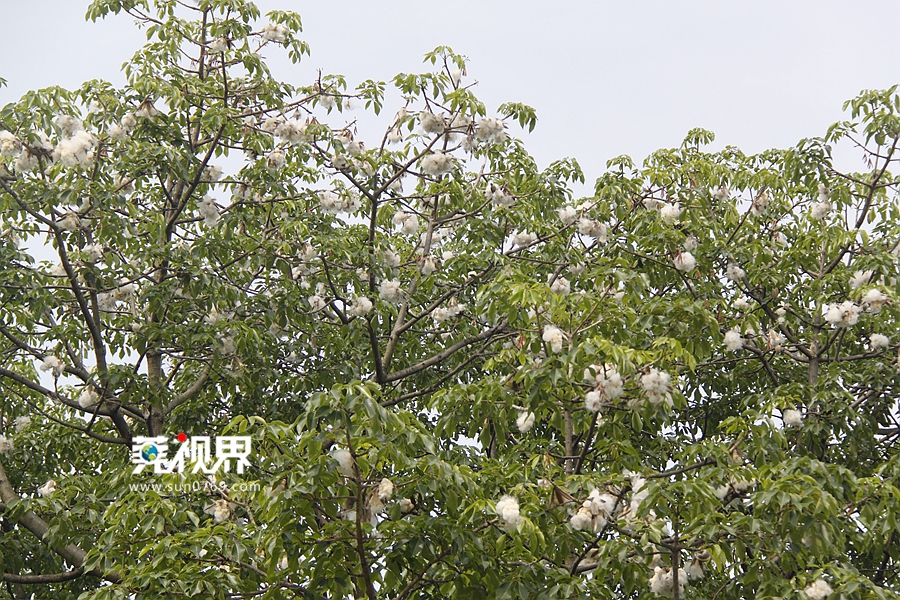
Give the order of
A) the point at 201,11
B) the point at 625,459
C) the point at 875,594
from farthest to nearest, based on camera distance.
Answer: the point at 201,11 < the point at 625,459 < the point at 875,594

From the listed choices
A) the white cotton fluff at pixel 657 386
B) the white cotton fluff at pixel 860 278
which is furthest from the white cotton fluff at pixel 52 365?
the white cotton fluff at pixel 860 278

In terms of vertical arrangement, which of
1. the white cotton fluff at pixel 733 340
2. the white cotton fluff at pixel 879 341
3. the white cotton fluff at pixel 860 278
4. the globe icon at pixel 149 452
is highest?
the white cotton fluff at pixel 860 278

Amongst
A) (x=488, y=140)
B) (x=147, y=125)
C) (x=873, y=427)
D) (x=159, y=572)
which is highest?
(x=147, y=125)

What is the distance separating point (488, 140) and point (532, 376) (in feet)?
8.36

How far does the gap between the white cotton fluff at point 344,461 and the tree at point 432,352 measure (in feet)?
0.04

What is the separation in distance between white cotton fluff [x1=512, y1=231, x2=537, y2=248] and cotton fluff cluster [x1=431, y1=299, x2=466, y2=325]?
0.70 meters

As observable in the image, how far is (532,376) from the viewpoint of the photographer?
5125mm

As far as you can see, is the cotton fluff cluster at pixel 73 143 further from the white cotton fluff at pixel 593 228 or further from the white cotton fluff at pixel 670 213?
the white cotton fluff at pixel 670 213

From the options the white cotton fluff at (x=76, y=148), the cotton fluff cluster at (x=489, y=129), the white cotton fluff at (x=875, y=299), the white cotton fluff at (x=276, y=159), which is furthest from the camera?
the white cotton fluff at (x=276, y=159)

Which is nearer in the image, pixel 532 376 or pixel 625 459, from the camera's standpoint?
pixel 532 376

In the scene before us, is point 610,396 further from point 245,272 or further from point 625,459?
point 245,272

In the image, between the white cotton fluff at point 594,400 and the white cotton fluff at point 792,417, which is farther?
the white cotton fluff at point 792,417

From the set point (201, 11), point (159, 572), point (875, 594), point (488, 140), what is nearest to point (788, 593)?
point (875, 594)

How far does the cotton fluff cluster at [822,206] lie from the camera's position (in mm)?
8156
